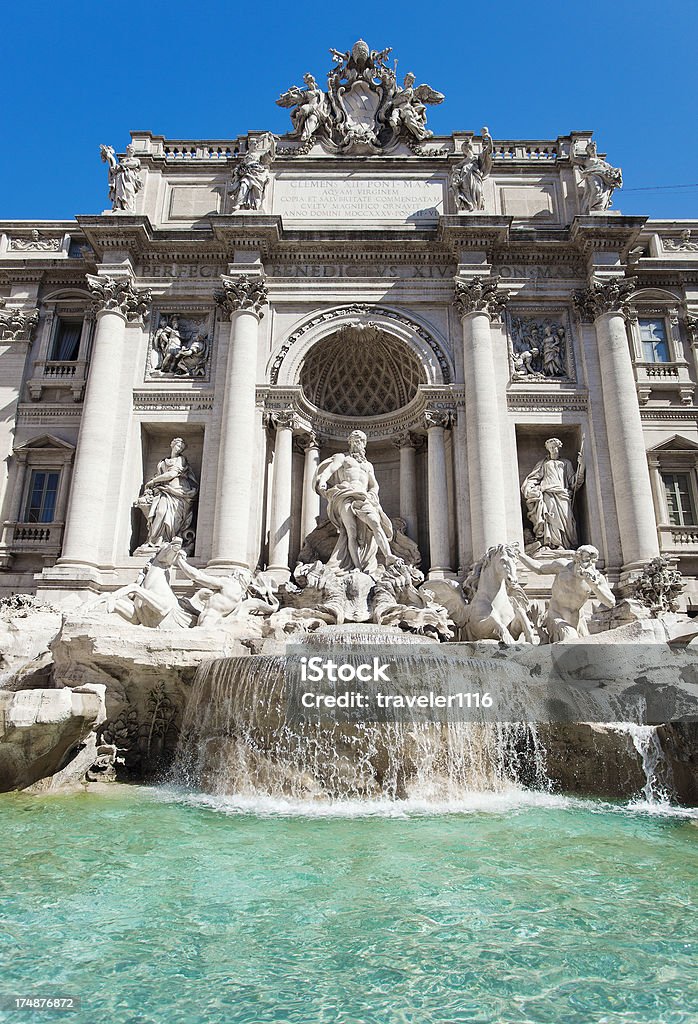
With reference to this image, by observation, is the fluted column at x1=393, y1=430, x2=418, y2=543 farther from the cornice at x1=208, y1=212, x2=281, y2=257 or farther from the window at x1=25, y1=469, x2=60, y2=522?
the window at x1=25, y1=469, x2=60, y2=522

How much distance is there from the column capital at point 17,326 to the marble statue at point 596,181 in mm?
16399

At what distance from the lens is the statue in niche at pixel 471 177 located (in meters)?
18.7

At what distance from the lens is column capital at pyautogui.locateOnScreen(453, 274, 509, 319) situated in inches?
703

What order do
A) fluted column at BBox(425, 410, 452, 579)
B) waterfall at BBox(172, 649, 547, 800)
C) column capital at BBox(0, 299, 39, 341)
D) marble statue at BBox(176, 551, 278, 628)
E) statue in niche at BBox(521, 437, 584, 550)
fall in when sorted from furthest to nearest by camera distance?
column capital at BBox(0, 299, 39, 341) < statue in niche at BBox(521, 437, 584, 550) < fluted column at BBox(425, 410, 452, 579) < marble statue at BBox(176, 551, 278, 628) < waterfall at BBox(172, 649, 547, 800)

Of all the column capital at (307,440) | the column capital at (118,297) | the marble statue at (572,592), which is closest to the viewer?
the marble statue at (572,592)

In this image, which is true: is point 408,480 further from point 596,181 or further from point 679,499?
point 596,181

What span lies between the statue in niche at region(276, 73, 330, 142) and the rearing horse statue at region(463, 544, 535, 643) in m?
15.5

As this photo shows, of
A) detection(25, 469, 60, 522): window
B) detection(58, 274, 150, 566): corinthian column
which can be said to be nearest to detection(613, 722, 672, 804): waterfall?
detection(58, 274, 150, 566): corinthian column

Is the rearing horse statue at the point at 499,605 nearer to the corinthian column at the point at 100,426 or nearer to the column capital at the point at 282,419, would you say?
the column capital at the point at 282,419

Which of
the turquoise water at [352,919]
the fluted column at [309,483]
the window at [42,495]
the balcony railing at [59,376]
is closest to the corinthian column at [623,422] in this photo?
the fluted column at [309,483]

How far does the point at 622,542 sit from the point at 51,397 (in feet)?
52.1

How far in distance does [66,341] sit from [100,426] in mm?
4738

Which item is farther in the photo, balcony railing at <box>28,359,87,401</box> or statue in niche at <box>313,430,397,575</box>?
balcony railing at <box>28,359,87,401</box>

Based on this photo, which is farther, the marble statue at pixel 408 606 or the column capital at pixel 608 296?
the column capital at pixel 608 296
